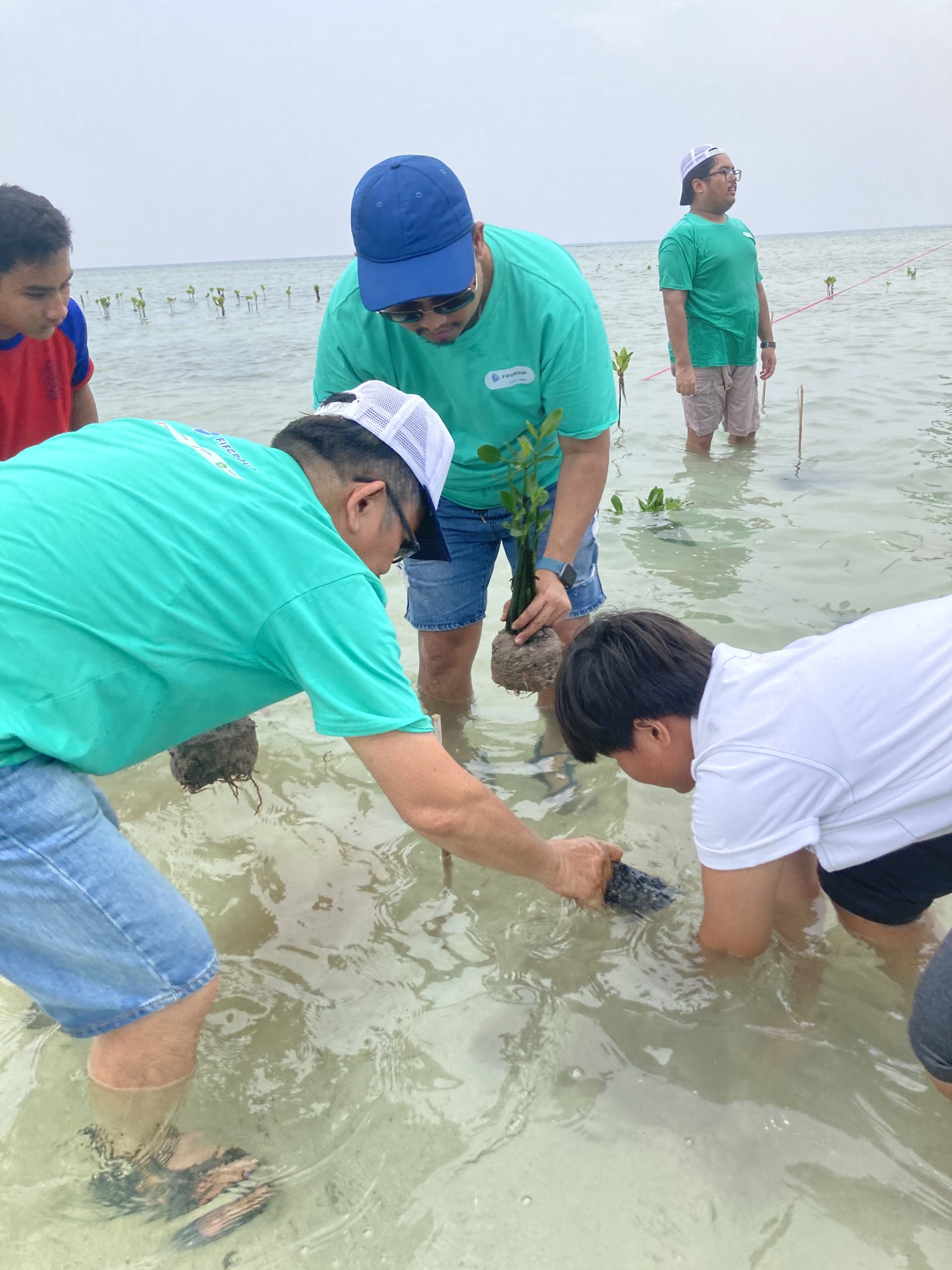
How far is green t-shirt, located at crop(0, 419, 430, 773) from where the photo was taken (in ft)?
4.99

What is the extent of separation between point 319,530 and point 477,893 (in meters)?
1.42

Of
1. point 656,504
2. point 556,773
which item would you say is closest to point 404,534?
point 556,773

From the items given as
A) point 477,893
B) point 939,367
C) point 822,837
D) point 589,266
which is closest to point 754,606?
point 477,893

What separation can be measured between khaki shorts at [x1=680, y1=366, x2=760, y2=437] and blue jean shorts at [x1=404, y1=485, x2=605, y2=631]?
3.70 metres

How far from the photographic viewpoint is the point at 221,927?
8.55ft

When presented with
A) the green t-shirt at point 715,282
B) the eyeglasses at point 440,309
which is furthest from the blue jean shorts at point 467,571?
the green t-shirt at point 715,282

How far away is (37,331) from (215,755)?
151 centimetres

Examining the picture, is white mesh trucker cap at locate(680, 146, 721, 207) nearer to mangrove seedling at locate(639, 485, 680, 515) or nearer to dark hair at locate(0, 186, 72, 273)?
mangrove seedling at locate(639, 485, 680, 515)

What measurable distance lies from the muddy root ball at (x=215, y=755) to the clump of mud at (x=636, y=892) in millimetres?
1138

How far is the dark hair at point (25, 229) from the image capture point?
272cm

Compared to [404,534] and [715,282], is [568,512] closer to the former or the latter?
[404,534]

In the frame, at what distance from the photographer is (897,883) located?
202cm

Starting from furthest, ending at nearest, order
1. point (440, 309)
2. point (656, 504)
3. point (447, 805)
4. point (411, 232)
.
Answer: point (656, 504) < point (440, 309) < point (411, 232) < point (447, 805)

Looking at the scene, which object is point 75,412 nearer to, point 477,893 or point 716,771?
point 477,893
